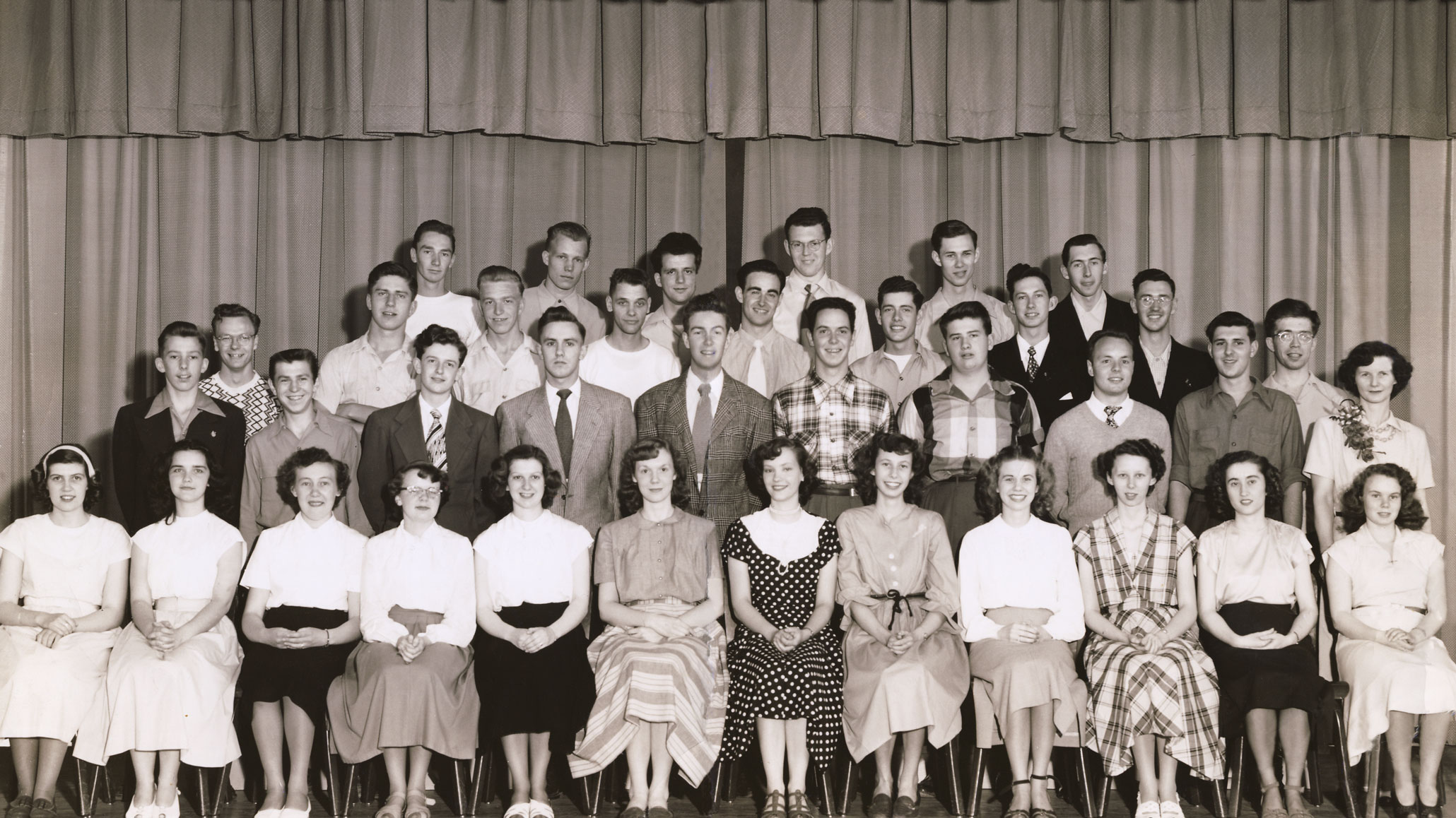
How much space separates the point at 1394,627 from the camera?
415cm

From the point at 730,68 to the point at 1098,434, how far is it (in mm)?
2142

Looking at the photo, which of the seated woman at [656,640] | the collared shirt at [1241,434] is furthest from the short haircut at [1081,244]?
the seated woman at [656,640]

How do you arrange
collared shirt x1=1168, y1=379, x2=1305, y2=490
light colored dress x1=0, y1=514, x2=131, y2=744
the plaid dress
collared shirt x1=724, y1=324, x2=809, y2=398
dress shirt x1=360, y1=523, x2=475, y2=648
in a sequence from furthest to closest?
collared shirt x1=724, y1=324, x2=809, y2=398 < collared shirt x1=1168, y1=379, x2=1305, y2=490 < dress shirt x1=360, y1=523, x2=475, y2=648 < light colored dress x1=0, y1=514, x2=131, y2=744 < the plaid dress

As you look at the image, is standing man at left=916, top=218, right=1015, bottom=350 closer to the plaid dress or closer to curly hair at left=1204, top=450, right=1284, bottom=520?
curly hair at left=1204, top=450, right=1284, bottom=520

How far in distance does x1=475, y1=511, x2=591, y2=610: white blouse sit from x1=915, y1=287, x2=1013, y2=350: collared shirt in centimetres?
177

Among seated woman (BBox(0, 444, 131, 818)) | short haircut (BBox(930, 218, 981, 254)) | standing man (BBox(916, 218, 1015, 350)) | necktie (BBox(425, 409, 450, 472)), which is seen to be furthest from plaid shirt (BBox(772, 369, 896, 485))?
seated woman (BBox(0, 444, 131, 818))

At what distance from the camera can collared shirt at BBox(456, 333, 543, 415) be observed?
4.91 meters

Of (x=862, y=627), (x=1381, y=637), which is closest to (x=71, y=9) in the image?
(x=862, y=627)

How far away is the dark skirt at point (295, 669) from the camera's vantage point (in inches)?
154

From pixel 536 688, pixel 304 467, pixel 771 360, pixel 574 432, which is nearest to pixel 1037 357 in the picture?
pixel 771 360

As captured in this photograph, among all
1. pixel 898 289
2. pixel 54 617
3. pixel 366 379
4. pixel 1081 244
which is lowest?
pixel 54 617

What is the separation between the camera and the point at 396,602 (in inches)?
161

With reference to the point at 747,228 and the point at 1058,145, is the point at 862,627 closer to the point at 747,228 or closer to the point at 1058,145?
the point at 747,228

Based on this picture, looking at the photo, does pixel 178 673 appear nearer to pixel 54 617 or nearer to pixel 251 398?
pixel 54 617
